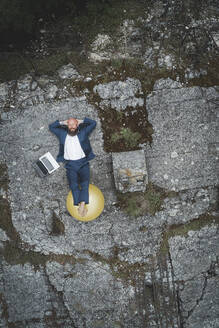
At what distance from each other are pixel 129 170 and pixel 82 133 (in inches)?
33.9

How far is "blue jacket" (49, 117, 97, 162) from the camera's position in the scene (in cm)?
424

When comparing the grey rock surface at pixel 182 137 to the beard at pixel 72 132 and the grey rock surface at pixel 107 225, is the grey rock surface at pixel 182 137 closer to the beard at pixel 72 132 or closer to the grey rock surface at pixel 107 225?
the grey rock surface at pixel 107 225

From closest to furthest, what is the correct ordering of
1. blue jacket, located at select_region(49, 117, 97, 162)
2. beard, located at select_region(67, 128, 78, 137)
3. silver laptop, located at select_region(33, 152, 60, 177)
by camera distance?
1. beard, located at select_region(67, 128, 78, 137)
2. blue jacket, located at select_region(49, 117, 97, 162)
3. silver laptop, located at select_region(33, 152, 60, 177)

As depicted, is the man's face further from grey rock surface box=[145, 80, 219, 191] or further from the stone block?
grey rock surface box=[145, 80, 219, 191]

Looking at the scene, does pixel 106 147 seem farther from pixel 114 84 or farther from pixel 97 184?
pixel 114 84

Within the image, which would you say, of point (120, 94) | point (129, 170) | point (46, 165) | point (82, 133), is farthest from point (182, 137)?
point (46, 165)

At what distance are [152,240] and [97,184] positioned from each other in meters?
1.21

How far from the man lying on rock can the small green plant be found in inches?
16.2

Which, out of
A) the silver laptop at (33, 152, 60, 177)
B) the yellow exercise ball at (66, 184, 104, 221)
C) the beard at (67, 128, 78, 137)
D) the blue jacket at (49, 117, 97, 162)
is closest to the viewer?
the yellow exercise ball at (66, 184, 104, 221)

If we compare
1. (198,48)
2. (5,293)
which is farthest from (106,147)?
(5,293)

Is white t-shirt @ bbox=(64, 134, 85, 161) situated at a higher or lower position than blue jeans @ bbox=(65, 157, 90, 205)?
higher

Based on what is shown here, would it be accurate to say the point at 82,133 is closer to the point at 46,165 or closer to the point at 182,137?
the point at 46,165

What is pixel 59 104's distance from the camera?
14.9ft

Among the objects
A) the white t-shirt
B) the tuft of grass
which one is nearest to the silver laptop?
the white t-shirt
